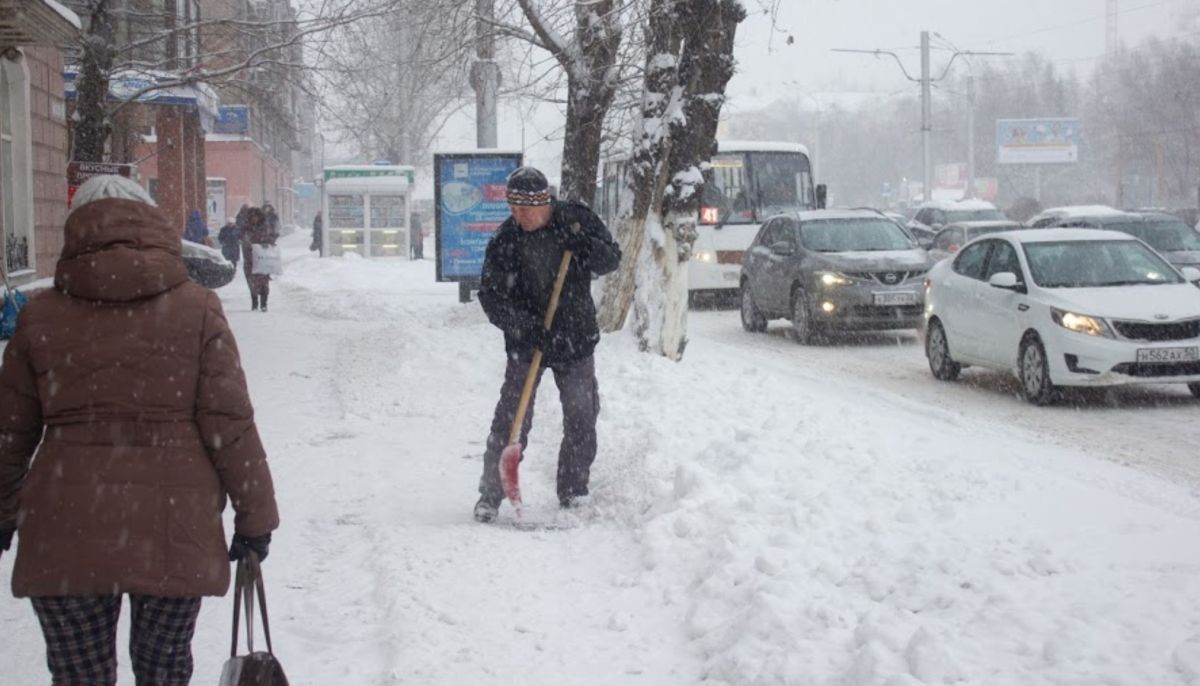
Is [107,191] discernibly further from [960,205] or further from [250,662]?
[960,205]

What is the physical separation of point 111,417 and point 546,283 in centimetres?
363

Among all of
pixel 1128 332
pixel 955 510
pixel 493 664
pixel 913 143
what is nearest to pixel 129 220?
pixel 493 664

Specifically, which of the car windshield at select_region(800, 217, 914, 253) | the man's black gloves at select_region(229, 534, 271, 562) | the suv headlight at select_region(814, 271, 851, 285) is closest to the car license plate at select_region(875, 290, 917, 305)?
the suv headlight at select_region(814, 271, 851, 285)

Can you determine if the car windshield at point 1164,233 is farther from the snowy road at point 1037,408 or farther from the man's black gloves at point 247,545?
the man's black gloves at point 247,545

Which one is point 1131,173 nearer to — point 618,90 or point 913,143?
point 913,143

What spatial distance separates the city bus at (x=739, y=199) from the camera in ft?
76.5

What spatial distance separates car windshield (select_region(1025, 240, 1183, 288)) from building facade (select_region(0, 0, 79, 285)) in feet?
32.0

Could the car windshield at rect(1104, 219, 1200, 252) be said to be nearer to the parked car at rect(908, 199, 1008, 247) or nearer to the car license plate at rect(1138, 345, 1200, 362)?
the car license plate at rect(1138, 345, 1200, 362)

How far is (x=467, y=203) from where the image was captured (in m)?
20.0

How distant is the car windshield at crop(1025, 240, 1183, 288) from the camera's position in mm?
12227

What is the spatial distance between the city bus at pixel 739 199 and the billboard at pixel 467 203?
3536 mm

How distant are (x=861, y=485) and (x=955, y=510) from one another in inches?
25.2

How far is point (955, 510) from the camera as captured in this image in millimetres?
6246

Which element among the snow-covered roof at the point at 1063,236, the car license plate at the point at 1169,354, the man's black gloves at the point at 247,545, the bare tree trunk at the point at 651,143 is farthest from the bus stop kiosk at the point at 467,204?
the man's black gloves at the point at 247,545
